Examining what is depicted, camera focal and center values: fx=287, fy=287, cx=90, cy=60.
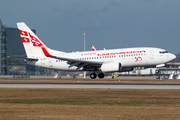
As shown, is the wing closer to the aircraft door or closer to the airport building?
the aircraft door

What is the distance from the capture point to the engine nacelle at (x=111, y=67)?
5172cm

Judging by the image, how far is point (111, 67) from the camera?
52156mm

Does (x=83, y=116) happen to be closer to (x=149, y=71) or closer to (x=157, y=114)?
(x=157, y=114)

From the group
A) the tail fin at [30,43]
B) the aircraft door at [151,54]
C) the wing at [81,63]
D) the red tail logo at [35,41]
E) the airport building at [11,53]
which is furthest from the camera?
the airport building at [11,53]

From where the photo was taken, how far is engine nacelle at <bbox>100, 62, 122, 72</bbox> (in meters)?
51.7

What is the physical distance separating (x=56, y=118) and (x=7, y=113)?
336cm

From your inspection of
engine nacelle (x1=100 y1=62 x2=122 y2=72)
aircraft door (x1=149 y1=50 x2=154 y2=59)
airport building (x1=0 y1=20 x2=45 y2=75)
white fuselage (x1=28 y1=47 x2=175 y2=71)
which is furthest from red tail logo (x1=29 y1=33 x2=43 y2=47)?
airport building (x1=0 y1=20 x2=45 y2=75)

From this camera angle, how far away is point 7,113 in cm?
1612

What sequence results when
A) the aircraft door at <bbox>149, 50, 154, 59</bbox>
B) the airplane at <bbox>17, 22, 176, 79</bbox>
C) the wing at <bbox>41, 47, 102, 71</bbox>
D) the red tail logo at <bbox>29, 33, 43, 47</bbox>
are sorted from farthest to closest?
the red tail logo at <bbox>29, 33, 43, 47</bbox>, the wing at <bbox>41, 47, 102, 71</bbox>, the airplane at <bbox>17, 22, 176, 79</bbox>, the aircraft door at <bbox>149, 50, 154, 59</bbox>

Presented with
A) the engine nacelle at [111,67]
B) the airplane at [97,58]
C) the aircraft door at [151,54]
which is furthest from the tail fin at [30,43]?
the aircraft door at [151,54]

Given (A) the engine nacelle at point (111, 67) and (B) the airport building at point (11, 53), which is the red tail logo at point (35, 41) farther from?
(B) the airport building at point (11, 53)

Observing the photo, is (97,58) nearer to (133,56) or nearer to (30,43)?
(133,56)

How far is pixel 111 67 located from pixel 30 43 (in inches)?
711

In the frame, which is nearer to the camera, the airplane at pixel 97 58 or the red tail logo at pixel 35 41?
the airplane at pixel 97 58
